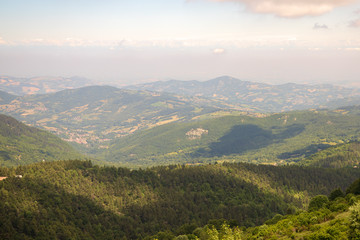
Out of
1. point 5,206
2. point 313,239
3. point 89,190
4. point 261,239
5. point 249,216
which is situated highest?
point 313,239

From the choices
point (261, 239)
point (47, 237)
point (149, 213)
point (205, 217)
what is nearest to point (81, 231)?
point (47, 237)

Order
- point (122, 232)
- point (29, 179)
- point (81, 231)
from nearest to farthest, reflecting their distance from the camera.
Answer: point (81, 231) < point (122, 232) < point (29, 179)

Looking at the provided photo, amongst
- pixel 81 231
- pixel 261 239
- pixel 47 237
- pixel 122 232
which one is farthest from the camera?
pixel 122 232

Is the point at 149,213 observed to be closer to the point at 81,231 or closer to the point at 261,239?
the point at 81,231

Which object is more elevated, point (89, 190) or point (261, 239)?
point (261, 239)

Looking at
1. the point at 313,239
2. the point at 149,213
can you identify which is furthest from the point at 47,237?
the point at 313,239

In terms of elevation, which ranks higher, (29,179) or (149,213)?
(29,179)

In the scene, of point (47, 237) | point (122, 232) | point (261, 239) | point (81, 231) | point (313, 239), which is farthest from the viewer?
point (122, 232)

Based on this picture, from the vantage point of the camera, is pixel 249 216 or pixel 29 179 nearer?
pixel 29 179

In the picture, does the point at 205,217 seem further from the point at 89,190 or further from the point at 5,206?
the point at 5,206
